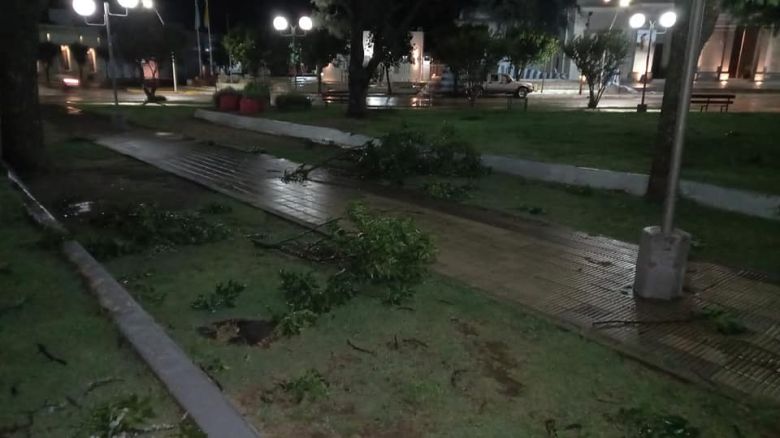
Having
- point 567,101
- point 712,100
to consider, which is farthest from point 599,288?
point 567,101

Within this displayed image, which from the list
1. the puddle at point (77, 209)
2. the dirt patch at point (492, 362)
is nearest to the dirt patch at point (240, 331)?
the dirt patch at point (492, 362)

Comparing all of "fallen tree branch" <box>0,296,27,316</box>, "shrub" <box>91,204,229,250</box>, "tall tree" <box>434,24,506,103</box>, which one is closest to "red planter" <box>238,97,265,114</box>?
"tall tree" <box>434,24,506,103</box>

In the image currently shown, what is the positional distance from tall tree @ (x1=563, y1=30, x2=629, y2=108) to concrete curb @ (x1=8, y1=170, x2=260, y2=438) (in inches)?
986

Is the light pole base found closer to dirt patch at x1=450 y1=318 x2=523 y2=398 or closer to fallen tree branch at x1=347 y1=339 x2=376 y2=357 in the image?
dirt patch at x1=450 y1=318 x2=523 y2=398

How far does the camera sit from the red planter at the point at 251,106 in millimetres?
23375

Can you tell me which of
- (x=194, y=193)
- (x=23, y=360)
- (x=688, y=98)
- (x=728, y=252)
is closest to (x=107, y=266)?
(x=23, y=360)

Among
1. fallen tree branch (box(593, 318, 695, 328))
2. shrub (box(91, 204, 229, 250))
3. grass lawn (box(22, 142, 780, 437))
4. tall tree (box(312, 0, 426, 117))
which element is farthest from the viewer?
tall tree (box(312, 0, 426, 117))

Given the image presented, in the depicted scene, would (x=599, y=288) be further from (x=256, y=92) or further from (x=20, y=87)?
(x=256, y=92)

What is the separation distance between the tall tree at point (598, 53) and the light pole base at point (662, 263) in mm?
22620

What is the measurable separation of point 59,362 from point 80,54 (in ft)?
169

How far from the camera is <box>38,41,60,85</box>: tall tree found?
4738 centimetres

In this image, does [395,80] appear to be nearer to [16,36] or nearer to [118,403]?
[16,36]

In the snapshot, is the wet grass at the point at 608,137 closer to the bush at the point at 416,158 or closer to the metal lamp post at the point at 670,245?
the bush at the point at 416,158

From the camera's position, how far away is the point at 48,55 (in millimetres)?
48031
